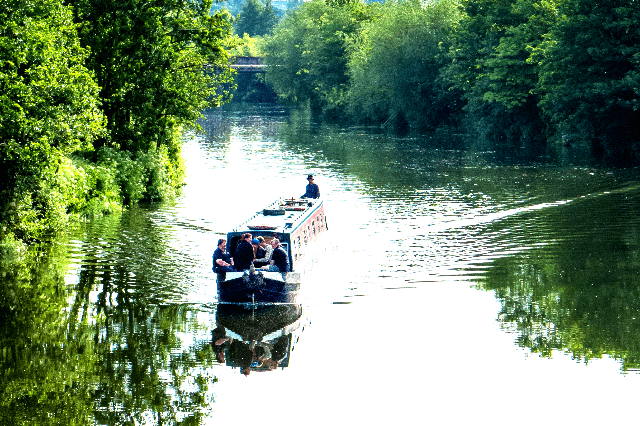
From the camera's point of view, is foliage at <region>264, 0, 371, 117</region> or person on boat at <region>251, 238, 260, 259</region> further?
foliage at <region>264, 0, 371, 117</region>

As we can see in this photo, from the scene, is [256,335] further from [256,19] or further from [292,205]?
[256,19]

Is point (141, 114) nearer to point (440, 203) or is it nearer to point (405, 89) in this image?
point (440, 203)

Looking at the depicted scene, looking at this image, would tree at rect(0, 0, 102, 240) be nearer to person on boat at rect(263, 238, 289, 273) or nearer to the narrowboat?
the narrowboat

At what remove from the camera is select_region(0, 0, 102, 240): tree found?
2447cm

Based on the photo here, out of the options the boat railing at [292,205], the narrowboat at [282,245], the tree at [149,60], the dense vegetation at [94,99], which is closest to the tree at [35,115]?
the dense vegetation at [94,99]

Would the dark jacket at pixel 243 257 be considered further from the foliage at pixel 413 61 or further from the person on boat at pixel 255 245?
the foliage at pixel 413 61

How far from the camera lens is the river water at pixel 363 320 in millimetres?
14469

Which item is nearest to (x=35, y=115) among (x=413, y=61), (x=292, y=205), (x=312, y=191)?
(x=292, y=205)

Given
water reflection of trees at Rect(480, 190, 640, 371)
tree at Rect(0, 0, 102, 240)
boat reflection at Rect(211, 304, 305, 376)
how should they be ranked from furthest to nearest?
tree at Rect(0, 0, 102, 240) < water reflection of trees at Rect(480, 190, 640, 371) < boat reflection at Rect(211, 304, 305, 376)

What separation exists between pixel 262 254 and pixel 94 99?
10449 mm

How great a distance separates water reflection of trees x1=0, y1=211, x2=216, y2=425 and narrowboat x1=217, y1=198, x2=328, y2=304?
1.35 meters

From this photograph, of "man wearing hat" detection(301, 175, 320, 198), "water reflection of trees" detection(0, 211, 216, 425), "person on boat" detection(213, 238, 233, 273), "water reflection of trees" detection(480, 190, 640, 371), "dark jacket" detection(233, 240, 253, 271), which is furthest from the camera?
"man wearing hat" detection(301, 175, 320, 198)

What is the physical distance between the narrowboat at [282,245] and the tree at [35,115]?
6779 mm

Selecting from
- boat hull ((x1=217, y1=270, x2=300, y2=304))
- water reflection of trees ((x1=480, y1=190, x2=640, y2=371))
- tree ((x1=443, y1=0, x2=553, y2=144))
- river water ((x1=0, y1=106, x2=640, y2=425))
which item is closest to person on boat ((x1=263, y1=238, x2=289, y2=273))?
boat hull ((x1=217, y1=270, x2=300, y2=304))
